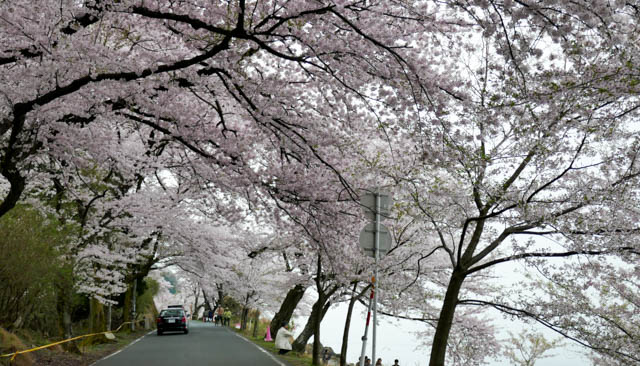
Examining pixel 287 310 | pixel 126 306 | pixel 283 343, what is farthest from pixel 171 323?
pixel 283 343

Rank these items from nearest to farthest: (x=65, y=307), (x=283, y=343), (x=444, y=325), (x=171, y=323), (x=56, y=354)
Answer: (x=444, y=325)
(x=56, y=354)
(x=65, y=307)
(x=283, y=343)
(x=171, y=323)

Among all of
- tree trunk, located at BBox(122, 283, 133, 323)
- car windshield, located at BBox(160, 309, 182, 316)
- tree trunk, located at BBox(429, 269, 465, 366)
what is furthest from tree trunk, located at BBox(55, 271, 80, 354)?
car windshield, located at BBox(160, 309, 182, 316)

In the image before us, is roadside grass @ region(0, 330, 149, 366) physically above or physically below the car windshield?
below

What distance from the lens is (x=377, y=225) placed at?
1001cm

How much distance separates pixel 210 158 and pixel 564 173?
6682 millimetres

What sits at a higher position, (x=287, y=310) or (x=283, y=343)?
(x=287, y=310)

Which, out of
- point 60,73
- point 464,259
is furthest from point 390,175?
point 60,73

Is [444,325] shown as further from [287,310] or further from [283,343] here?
[287,310]

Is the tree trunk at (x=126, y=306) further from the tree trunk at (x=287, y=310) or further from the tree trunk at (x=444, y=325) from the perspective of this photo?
the tree trunk at (x=444, y=325)

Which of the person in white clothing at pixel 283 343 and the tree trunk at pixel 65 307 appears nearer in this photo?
the tree trunk at pixel 65 307

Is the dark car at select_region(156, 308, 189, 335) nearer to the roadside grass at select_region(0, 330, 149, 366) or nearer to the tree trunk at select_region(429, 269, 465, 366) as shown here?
the roadside grass at select_region(0, 330, 149, 366)

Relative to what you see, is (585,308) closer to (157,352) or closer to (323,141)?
(323,141)

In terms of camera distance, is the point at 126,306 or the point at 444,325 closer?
the point at 444,325

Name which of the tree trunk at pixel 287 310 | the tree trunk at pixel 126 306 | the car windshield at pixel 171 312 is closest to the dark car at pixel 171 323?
the car windshield at pixel 171 312
